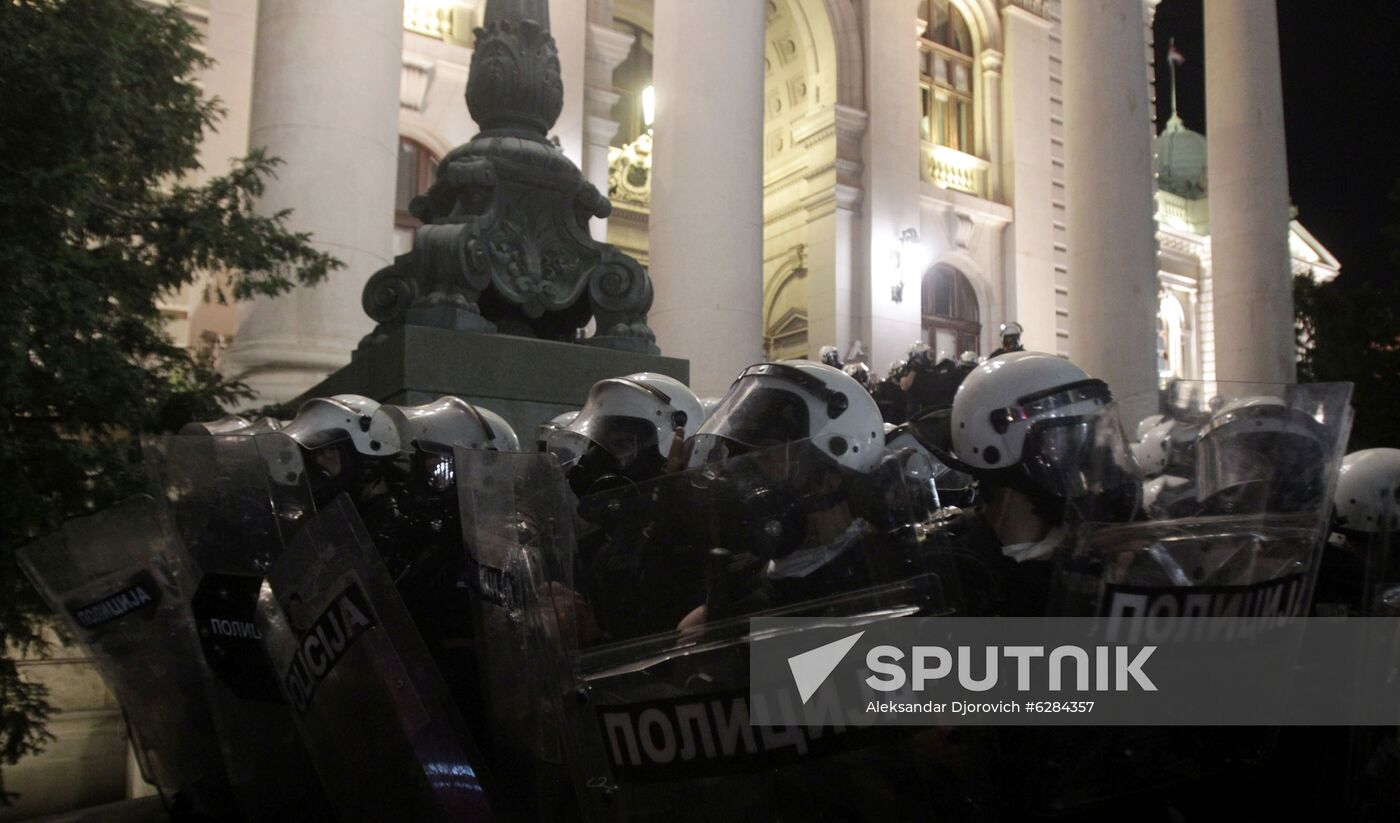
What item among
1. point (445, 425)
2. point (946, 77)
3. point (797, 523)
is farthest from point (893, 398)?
point (946, 77)

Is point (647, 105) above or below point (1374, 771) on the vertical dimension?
above

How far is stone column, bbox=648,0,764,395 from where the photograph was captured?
11.1 metres

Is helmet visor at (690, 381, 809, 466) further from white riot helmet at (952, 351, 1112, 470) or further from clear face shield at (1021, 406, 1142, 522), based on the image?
clear face shield at (1021, 406, 1142, 522)

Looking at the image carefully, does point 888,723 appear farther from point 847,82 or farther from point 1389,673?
point 847,82

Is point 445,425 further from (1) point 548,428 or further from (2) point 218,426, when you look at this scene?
(2) point 218,426

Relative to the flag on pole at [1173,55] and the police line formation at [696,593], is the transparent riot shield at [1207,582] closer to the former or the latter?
the police line formation at [696,593]

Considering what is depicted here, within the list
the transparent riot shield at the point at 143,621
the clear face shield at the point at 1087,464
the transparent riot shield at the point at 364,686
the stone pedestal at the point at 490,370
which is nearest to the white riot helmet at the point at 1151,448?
the clear face shield at the point at 1087,464

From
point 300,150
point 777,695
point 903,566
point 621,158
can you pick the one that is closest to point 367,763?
point 777,695

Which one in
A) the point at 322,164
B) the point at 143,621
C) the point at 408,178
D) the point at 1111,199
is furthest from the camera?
the point at 408,178

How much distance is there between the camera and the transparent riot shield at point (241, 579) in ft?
9.24

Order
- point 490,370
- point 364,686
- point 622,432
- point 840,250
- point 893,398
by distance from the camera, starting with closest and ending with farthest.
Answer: point 364,686 < point 622,432 < point 490,370 < point 893,398 < point 840,250

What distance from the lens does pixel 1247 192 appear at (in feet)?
57.4

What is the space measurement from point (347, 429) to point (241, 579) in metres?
1.47

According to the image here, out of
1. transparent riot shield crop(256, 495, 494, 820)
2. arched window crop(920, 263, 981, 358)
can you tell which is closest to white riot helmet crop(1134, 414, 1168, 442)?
transparent riot shield crop(256, 495, 494, 820)
